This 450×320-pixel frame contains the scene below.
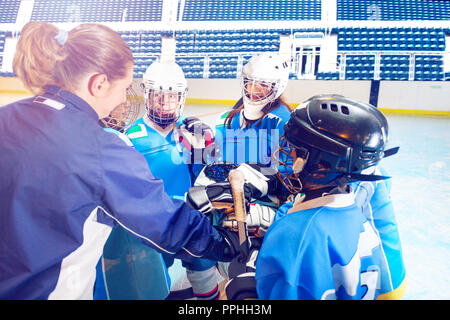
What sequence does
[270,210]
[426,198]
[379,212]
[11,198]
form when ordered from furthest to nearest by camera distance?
[426,198], [270,210], [379,212], [11,198]

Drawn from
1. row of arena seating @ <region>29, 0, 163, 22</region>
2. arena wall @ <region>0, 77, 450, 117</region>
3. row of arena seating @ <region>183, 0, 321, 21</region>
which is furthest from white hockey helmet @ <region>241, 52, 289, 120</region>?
row of arena seating @ <region>183, 0, 321, 21</region>

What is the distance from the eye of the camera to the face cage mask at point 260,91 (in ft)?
7.66

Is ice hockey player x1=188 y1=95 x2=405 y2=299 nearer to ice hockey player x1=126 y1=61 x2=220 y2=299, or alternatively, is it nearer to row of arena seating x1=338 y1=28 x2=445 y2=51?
ice hockey player x1=126 y1=61 x2=220 y2=299

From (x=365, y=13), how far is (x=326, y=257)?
12.1 meters

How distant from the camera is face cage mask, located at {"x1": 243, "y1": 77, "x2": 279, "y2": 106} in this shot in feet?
7.66

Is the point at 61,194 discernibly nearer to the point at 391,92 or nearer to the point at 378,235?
the point at 378,235

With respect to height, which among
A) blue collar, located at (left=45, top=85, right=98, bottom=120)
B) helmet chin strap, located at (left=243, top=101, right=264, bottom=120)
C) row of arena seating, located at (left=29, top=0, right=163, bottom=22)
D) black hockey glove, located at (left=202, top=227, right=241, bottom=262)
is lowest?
black hockey glove, located at (left=202, top=227, right=241, bottom=262)

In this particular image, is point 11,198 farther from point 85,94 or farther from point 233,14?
point 233,14

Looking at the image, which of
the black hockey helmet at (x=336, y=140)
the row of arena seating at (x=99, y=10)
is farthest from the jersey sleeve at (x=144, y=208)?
the row of arena seating at (x=99, y=10)

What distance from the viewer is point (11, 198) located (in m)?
0.79

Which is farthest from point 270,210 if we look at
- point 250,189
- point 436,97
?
point 436,97

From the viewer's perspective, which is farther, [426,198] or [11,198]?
[426,198]

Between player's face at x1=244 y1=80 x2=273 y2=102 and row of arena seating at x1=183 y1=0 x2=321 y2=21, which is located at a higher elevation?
row of arena seating at x1=183 y1=0 x2=321 y2=21

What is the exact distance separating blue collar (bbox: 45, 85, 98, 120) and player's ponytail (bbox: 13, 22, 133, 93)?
0.02 m
